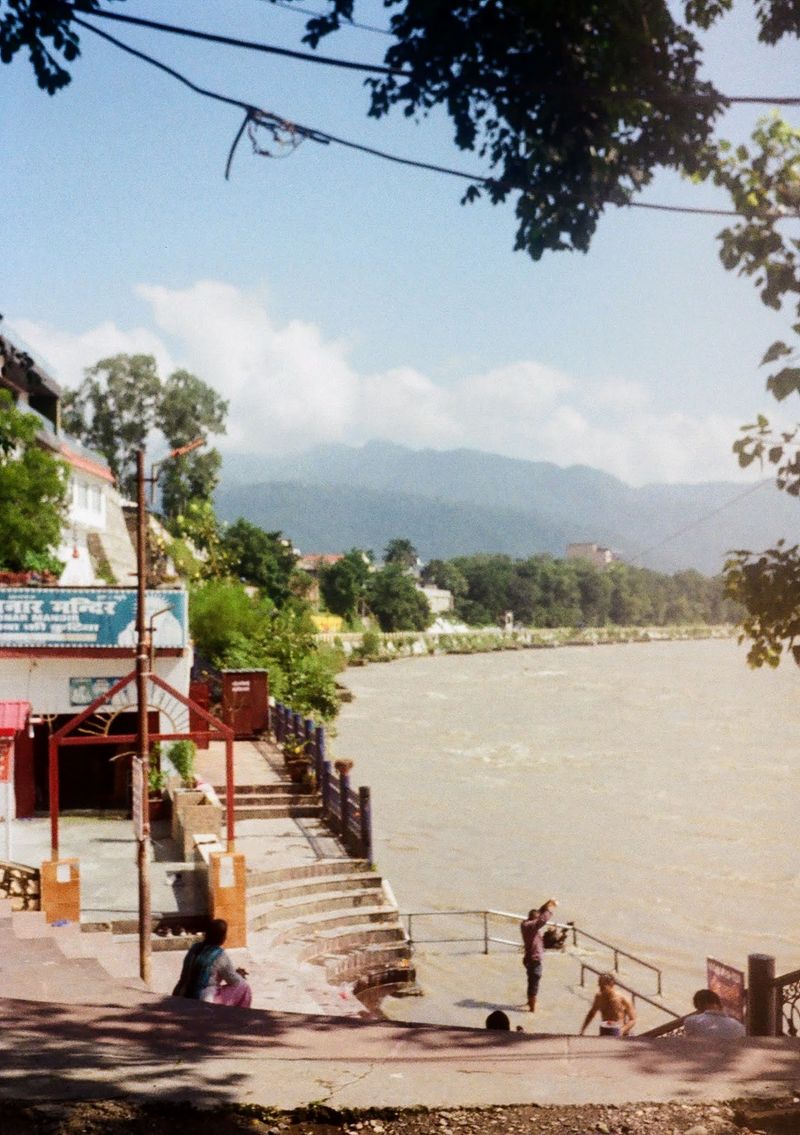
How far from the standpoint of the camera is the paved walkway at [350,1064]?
12.6 ft

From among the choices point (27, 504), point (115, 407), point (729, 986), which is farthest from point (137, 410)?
point (729, 986)

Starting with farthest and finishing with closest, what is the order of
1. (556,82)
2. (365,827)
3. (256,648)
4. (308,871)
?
(256,648) < (365,827) < (308,871) < (556,82)

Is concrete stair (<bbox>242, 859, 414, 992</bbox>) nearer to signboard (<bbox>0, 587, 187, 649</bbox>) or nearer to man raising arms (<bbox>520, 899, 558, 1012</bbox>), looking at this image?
man raising arms (<bbox>520, 899, 558, 1012</bbox>)

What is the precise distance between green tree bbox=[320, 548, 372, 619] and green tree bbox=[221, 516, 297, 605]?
33.0m

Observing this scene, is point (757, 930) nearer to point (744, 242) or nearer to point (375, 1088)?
point (744, 242)

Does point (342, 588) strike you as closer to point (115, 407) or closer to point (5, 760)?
point (115, 407)

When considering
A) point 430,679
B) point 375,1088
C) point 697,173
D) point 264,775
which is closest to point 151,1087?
point 375,1088

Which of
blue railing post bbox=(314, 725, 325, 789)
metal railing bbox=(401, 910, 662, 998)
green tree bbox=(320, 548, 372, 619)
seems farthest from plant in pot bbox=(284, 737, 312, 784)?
green tree bbox=(320, 548, 372, 619)

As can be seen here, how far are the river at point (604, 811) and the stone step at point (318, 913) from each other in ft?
11.6

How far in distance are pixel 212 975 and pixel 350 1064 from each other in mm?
3736

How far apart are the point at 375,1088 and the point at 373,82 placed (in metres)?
4.97

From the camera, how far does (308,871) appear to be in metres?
16.4

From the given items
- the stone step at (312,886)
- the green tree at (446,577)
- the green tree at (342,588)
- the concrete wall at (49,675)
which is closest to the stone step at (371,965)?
the stone step at (312,886)

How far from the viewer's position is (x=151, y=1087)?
3.84 meters
